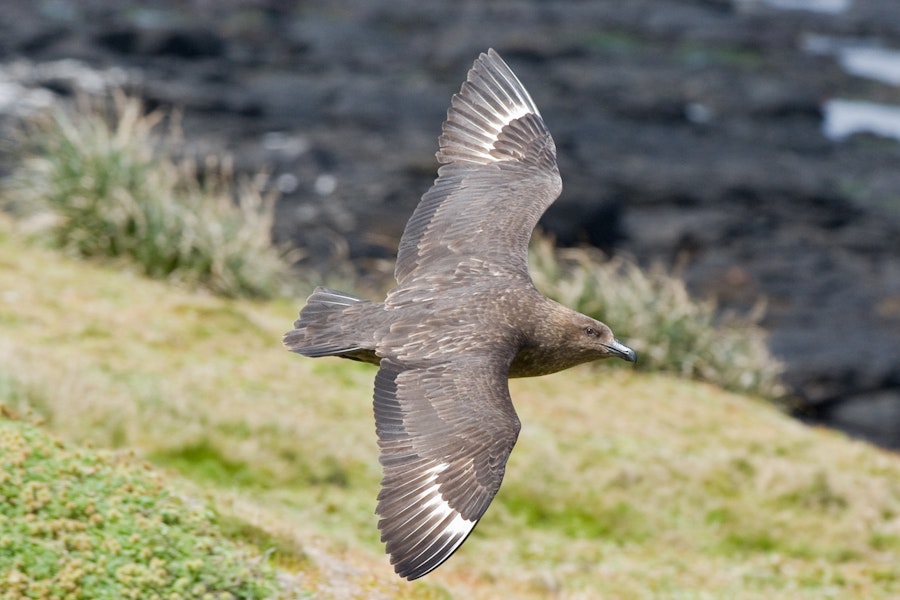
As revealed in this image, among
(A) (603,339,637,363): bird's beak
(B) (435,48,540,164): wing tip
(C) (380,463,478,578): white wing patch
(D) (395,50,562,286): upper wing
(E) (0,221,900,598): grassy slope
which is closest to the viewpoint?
(C) (380,463,478,578): white wing patch

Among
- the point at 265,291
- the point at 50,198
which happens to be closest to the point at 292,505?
the point at 265,291

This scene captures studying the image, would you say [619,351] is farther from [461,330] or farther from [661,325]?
[661,325]

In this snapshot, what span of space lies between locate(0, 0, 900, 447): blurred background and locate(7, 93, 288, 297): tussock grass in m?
1.35

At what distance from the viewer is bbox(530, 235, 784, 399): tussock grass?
11664 mm

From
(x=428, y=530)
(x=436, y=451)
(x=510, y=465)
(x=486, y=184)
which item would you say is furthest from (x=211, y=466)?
(x=428, y=530)

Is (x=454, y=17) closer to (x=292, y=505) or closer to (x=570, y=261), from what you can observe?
(x=570, y=261)

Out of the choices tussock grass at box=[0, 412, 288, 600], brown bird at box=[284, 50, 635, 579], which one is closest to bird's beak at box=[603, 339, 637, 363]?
brown bird at box=[284, 50, 635, 579]

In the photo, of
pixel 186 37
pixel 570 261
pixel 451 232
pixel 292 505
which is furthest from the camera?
pixel 186 37

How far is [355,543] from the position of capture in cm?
662

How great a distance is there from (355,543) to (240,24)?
19309 millimetres

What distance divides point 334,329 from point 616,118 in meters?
16.9

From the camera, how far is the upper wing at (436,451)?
4203mm

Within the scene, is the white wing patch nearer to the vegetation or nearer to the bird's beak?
the vegetation

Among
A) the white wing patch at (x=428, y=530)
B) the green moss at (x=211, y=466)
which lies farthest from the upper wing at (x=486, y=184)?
the green moss at (x=211, y=466)
